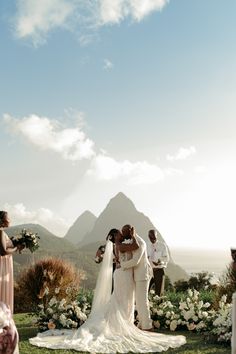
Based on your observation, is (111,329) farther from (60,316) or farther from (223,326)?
(223,326)

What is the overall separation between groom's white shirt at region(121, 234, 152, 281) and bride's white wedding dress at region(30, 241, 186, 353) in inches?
5.4

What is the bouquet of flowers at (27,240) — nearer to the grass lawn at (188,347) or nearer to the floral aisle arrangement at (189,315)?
the grass lawn at (188,347)

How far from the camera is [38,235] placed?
1113 cm

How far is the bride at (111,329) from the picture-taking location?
29.9ft

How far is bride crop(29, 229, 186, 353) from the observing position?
911 cm

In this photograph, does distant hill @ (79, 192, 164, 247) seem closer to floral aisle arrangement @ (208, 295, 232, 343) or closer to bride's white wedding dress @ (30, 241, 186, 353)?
bride's white wedding dress @ (30, 241, 186, 353)

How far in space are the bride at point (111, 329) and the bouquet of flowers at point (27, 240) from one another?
4.77ft

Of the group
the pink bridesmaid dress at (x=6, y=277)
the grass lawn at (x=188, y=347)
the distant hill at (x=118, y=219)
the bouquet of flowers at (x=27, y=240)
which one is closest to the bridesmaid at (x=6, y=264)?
the pink bridesmaid dress at (x=6, y=277)

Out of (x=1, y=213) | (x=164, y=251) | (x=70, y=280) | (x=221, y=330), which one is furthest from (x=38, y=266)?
(x=221, y=330)

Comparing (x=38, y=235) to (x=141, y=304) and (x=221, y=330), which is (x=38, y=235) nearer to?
(x=141, y=304)

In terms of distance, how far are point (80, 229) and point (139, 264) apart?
517 feet

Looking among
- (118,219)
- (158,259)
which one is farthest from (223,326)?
(118,219)

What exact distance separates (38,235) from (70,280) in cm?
376

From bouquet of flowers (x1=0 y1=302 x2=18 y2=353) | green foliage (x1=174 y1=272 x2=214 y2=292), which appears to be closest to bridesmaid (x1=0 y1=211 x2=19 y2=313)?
bouquet of flowers (x1=0 y1=302 x2=18 y2=353)
